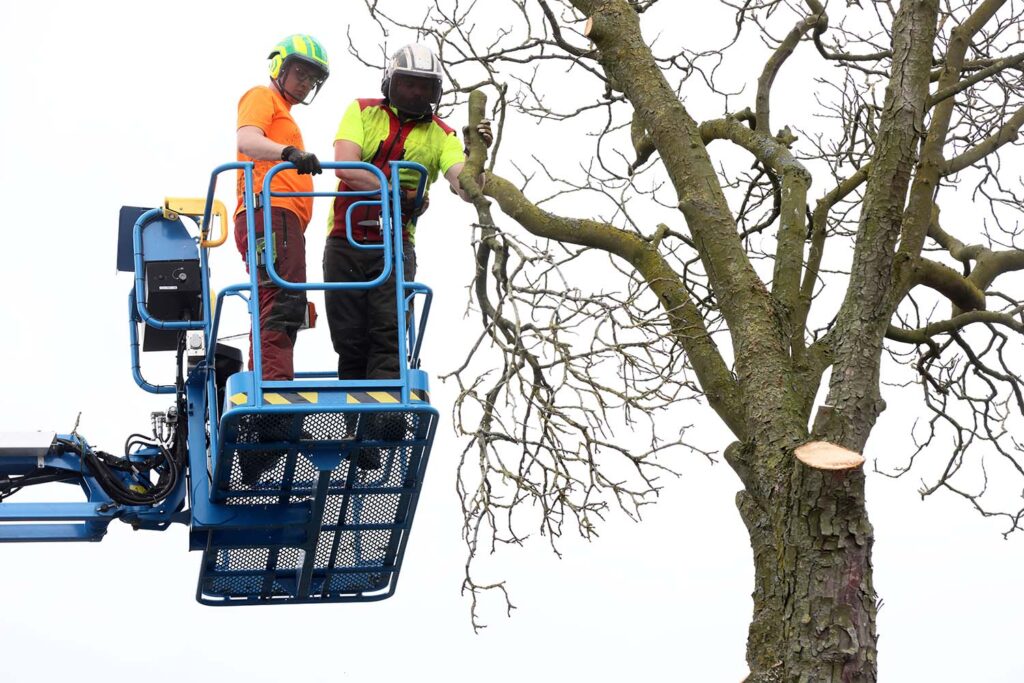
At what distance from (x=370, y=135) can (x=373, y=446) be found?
158cm

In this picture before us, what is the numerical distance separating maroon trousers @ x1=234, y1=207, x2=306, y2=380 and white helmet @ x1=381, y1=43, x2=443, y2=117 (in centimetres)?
81

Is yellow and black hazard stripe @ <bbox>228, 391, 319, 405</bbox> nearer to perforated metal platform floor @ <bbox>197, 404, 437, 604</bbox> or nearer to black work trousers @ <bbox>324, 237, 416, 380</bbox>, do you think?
perforated metal platform floor @ <bbox>197, 404, 437, 604</bbox>

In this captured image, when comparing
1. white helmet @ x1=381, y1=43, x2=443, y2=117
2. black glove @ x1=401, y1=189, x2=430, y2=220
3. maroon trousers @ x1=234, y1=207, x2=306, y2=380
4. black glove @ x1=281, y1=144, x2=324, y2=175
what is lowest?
maroon trousers @ x1=234, y1=207, x2=306, y2=380

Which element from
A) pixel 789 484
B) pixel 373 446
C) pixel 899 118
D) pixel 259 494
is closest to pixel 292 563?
pixel 259 494

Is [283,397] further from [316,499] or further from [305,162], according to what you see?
[305,162]

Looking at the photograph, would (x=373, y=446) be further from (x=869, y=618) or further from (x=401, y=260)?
(x=869, y=618)

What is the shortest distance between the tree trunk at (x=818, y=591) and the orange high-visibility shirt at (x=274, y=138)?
2.74 metres

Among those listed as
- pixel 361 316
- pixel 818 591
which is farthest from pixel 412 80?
pixel 818 591

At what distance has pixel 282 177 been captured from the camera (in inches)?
295

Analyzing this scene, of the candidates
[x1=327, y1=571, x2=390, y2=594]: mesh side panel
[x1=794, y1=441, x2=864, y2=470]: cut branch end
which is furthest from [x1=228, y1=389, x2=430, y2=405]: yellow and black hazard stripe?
[x1=794, y1=441, x2=864, y2=470]: cut branch end

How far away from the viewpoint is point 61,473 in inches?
311

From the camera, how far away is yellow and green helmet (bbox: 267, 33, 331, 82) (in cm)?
772

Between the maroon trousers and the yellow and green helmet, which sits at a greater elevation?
the yellow and green helmet

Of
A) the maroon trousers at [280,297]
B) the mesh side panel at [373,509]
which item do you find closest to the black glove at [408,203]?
the maroon trousers at [280,297]
